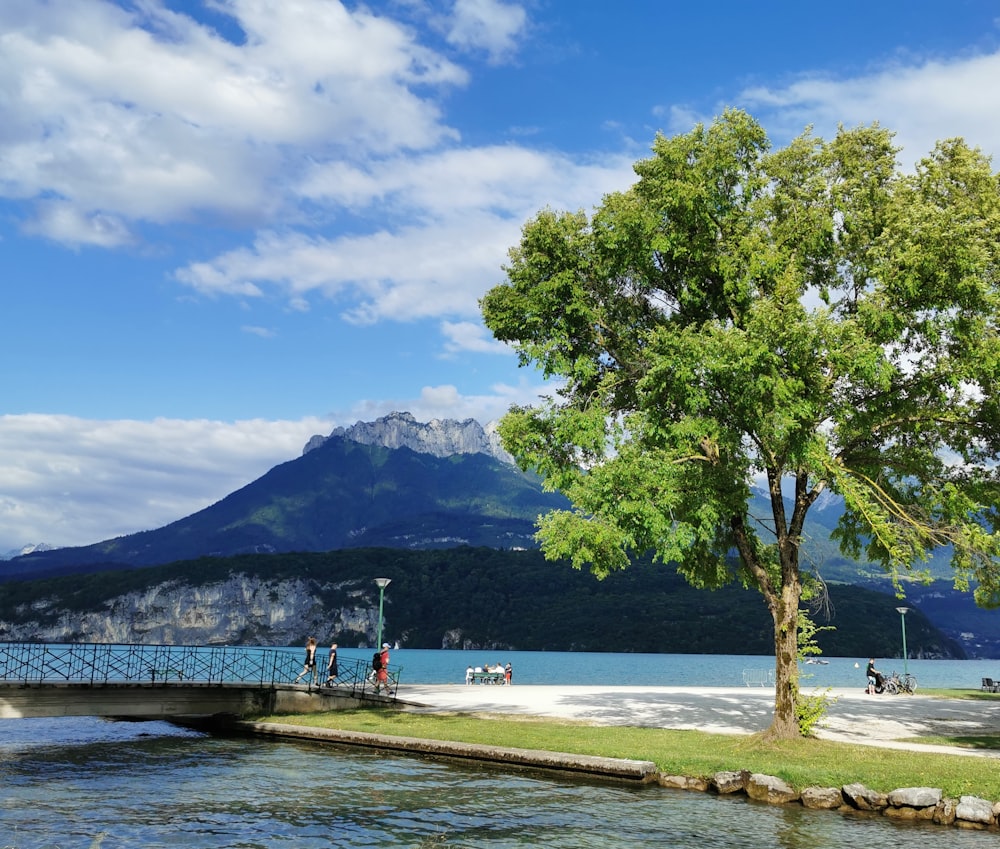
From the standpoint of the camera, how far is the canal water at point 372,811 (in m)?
15.8

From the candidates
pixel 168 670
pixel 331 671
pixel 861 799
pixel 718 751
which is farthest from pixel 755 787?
pixel 168 670

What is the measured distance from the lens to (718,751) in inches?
947

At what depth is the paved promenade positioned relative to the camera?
3066 cm

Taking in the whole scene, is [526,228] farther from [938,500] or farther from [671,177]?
[938,500]

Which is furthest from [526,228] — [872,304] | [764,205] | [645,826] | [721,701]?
[721,701]

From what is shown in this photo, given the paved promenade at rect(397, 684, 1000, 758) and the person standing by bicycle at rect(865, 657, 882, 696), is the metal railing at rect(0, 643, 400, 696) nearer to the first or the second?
the paved promenade at rect(397, 684, 1000, 758)

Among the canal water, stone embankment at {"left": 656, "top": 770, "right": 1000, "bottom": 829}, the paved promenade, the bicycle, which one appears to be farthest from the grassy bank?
the bicycle

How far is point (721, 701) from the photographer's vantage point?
1676 inches

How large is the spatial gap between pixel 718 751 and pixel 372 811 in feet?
35.9

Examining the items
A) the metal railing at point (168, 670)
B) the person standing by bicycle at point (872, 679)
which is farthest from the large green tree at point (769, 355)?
the person standing by bicycle at point (872, 679)

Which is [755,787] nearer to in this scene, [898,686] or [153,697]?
[153,697]

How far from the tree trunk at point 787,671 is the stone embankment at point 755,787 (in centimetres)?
426

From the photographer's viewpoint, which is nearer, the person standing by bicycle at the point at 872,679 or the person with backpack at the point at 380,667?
the person with backpack at the point at 380,667

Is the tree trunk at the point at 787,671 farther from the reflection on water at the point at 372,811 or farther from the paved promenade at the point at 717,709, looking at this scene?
the reflection on water at the point at 372,811
